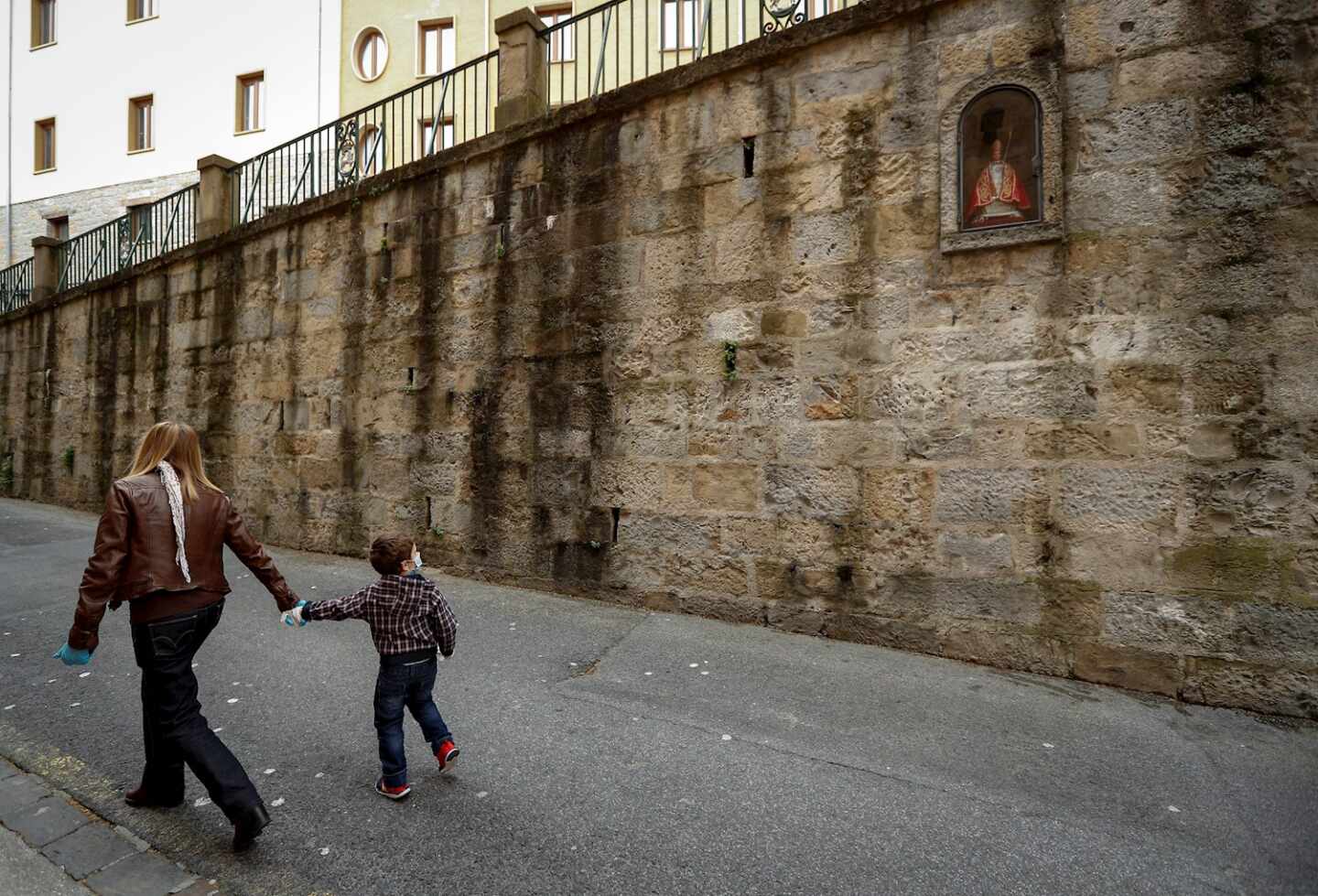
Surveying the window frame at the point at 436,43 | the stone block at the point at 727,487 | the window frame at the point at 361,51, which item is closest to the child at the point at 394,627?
the stone block at the point at 727,487

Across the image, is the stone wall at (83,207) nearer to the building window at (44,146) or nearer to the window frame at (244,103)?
the building window at (44,146)

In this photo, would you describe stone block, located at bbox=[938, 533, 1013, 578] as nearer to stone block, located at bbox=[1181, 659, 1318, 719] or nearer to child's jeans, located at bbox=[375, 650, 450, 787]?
stone block, located at bbox=[1181, 659, 1318, 719]

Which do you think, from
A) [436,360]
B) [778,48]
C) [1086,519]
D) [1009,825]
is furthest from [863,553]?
[436,360]

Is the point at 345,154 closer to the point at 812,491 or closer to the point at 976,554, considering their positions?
the point at 812,491

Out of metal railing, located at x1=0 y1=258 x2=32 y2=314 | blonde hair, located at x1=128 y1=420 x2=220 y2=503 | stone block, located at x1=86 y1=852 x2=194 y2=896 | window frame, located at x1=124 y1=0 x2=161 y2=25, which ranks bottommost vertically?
stone block, located at x1=86 y1=852 x2=194 y2=896

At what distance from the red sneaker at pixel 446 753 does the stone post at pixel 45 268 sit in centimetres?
1576

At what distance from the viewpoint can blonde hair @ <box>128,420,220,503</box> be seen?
2.91 m

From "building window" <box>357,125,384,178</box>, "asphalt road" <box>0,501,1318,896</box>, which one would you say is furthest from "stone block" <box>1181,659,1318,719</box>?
"building window" <box>357,125,384,178</box>

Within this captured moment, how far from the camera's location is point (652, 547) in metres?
6.10

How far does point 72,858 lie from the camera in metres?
2.65

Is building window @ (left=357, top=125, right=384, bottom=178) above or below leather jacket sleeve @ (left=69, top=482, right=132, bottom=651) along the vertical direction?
above

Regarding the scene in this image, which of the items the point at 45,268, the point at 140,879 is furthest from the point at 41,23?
the point at 140,879

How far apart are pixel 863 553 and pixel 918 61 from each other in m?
3.56

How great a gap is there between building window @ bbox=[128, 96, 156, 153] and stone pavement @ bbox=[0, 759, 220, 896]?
87.3ft
